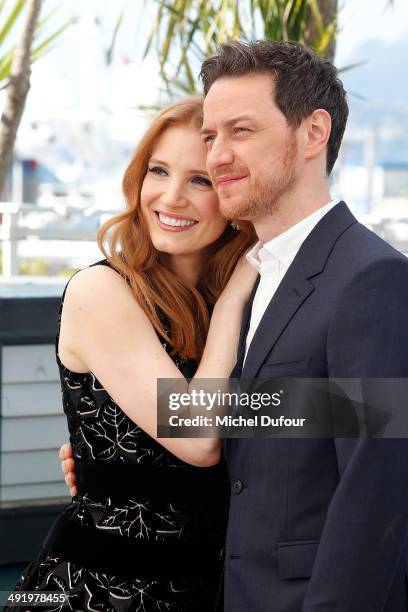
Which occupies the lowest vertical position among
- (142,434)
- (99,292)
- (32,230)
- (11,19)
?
(32,230)

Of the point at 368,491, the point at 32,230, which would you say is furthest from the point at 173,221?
the point at 32,230

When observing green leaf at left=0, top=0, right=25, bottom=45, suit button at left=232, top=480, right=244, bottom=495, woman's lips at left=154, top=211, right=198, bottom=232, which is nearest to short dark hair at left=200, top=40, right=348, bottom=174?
woman's lips at left=154, top=211, right=198, bottom=232

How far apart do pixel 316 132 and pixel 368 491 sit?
774 mm

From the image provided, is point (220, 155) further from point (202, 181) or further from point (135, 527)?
point (135, 527)

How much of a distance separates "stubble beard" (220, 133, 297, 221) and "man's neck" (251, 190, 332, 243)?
0.01 m

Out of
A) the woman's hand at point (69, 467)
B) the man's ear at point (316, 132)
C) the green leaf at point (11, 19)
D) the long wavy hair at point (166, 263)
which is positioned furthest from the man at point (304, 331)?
the green leaf at point (11, 19)

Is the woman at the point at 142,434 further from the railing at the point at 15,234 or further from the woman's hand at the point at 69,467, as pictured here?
the railing at the point at 15,234

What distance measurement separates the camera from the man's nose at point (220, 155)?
79.4 inches

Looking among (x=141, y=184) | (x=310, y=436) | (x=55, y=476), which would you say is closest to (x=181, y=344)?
(x=141, y=184)

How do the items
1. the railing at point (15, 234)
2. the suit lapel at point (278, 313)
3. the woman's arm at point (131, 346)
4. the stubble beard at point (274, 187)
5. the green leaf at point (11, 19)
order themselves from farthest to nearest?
1. the railing at point (15, 234)
2. the green leaf at point (11, 19)
3. the woman's arm at point (131, 346)
4. the stubble beard at point (274, 187)
5. the suit lapel at point (278, 313)

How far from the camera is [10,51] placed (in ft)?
14.2

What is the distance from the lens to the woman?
7.23 ft

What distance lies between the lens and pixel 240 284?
237cm

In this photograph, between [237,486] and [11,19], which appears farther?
[11,19]
